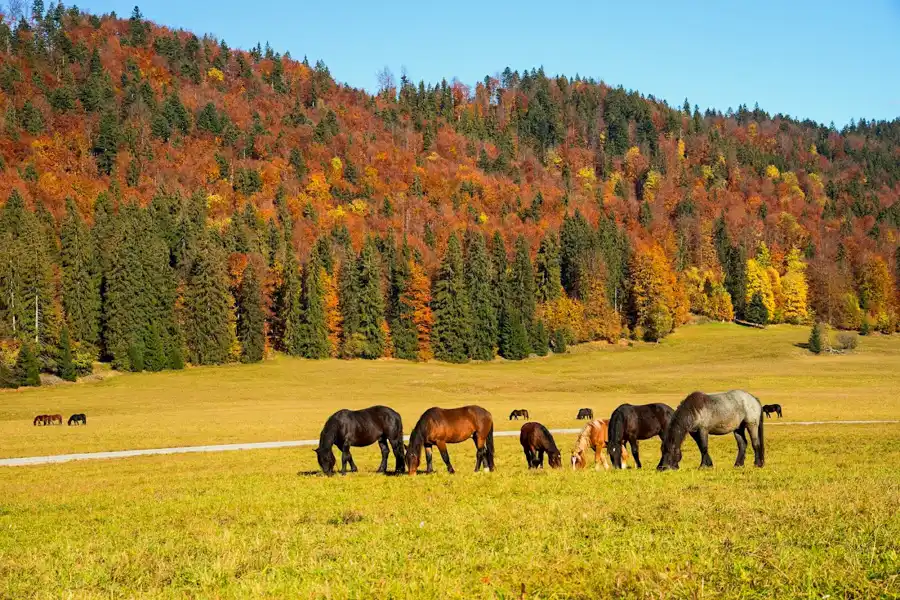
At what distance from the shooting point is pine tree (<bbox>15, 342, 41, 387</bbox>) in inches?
2751

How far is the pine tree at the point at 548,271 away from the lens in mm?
117562

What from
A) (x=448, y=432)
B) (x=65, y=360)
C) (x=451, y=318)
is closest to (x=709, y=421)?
(x=448, y=432)

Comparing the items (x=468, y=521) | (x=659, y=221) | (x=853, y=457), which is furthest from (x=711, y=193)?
(x=468, y=521)

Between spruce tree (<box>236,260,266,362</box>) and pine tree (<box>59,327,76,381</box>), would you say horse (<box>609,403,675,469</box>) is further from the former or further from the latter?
spruce tree (<box>236,260,266,362</box>)

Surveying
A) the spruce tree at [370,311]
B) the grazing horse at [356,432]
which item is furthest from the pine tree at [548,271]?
the grazing horse at [356,432]

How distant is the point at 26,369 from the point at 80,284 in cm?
1466

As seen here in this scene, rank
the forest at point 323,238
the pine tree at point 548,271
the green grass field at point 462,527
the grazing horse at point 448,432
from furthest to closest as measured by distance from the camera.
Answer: the pine tree at point 548,271 → the forest at point 323,238 → the grazing horse at point 448,432 → the green grass field at point 462,527

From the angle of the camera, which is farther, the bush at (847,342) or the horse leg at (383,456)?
the bush at (847,342)

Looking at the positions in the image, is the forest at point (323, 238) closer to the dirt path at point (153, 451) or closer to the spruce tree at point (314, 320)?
the spruce tree at point (314, 320)

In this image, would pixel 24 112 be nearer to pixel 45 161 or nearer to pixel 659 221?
pixel 45 161

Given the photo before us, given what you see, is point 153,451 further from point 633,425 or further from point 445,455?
point 633,425

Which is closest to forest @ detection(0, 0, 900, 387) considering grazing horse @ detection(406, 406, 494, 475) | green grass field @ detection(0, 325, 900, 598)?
green grass field @ detection(0, 325, 900, 598)

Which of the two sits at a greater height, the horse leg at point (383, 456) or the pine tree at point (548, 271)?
the pine tree at point (548, 271)

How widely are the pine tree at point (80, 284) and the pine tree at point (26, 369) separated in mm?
9019
